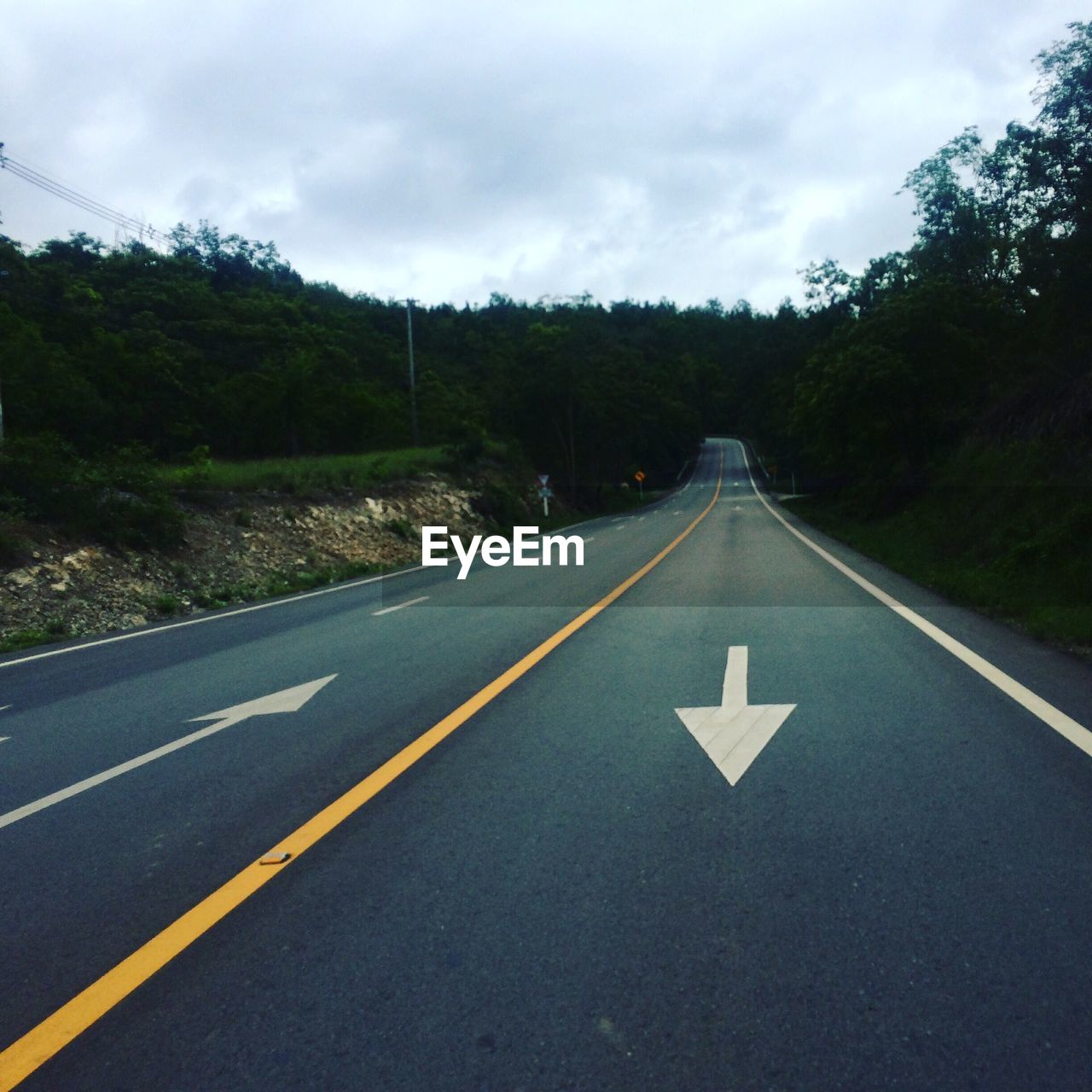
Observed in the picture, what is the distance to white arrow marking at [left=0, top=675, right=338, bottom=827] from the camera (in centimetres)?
537

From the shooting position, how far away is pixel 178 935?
3633 mm

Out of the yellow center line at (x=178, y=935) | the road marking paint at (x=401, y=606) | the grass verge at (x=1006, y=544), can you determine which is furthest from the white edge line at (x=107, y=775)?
the grass verge at (x=1006, y=544)

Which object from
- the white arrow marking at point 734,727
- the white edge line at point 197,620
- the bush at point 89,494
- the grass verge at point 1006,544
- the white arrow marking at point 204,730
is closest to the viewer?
the white arrow marking at point 204,730

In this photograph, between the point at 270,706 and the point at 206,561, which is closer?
the point at 270,706

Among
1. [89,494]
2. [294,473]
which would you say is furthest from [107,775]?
[294,473]

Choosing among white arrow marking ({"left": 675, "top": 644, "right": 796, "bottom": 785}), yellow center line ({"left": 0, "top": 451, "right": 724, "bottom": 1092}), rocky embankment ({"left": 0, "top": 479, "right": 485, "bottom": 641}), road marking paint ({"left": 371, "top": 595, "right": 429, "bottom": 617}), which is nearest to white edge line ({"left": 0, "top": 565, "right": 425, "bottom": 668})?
rocky embankment ({"left": 0, "top": 479, "right": 485, "bottom": 641})

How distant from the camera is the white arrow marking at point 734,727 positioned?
5734mm

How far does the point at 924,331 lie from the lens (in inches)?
1286

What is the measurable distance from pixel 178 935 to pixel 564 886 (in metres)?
1.47

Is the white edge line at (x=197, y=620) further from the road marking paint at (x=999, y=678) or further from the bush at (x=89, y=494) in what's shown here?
the road marking paint at (x=999, y=678)

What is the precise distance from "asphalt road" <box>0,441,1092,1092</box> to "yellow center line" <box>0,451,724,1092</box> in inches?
0.8

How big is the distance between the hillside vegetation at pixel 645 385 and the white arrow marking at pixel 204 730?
23.9 ft

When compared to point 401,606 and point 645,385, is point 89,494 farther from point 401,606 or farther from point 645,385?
point 645,385

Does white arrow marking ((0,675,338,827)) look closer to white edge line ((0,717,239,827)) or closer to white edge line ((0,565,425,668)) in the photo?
white edge line ((0,717,239,827))
